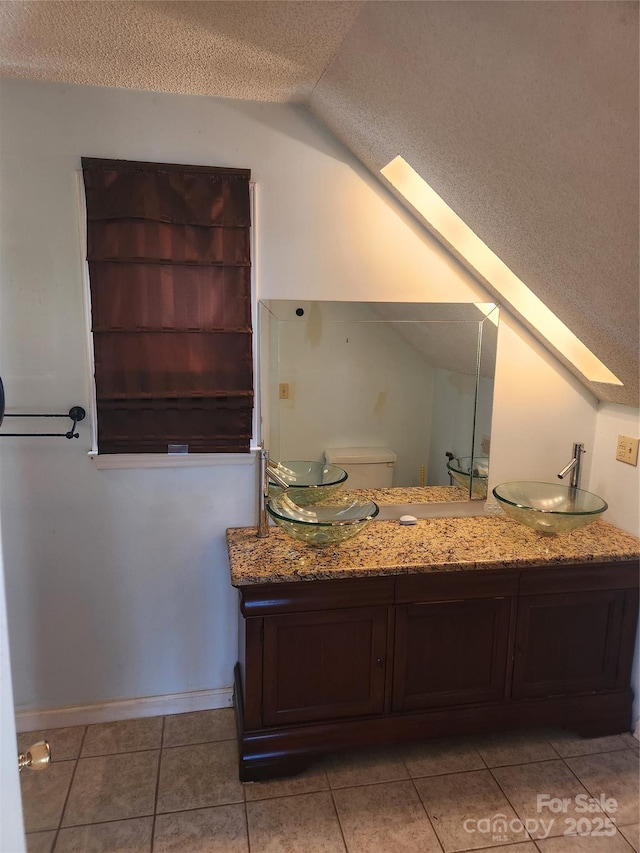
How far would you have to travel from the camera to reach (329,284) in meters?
2.20

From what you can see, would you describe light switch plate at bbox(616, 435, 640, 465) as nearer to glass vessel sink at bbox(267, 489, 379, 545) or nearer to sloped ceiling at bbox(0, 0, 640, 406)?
sloped ceiling at bbox(0, 0, 640, 406)

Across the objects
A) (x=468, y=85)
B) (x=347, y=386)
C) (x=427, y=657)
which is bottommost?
(x=427, y=657)

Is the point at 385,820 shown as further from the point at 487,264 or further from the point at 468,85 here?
the point at 468,85

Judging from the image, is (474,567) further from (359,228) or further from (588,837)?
(359,228)

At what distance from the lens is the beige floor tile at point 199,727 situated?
222cm

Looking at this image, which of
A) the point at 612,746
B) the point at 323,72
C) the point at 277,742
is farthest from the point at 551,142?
the point at 612,746

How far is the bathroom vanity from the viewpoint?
196 cm

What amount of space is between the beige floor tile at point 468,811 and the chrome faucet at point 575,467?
48.1 inches

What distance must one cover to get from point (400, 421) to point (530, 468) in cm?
65

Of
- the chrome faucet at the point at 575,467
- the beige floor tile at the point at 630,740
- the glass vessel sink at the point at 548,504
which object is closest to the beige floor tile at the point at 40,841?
the glass vessel sink at the point at 548,504

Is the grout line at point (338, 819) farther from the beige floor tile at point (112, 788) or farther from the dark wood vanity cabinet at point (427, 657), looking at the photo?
the beige floor tile at point (112, 788)

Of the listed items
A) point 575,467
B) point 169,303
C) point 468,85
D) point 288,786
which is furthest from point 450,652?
point 468,85

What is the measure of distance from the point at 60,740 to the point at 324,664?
1114 millimetres

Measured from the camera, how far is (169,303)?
81.5 inches
